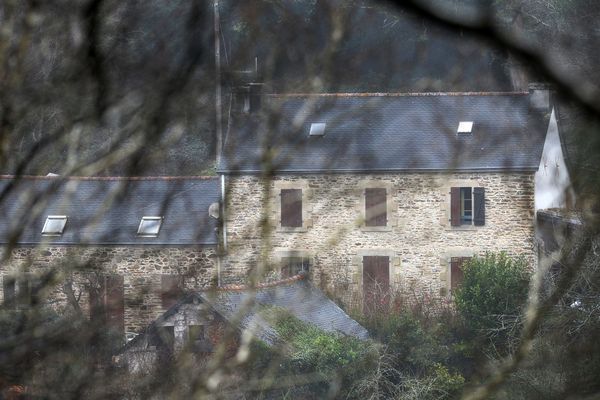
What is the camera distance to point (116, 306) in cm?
205

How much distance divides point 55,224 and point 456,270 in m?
5.68

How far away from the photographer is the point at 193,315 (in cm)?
195

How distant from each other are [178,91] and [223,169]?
0.80 ft

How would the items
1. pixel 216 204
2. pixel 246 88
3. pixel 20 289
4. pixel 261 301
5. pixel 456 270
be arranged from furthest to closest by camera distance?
pixel 456 270, pixel 261 301, pixel 20 289, pixel 216 204, pixel 246 88

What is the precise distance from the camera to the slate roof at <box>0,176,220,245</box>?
79.0 inches

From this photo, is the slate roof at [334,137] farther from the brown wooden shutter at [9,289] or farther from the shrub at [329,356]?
the shrub at [329,356]

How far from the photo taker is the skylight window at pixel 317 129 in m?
1.86

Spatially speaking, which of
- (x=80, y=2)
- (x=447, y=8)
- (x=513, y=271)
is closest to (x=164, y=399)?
(x=80, y=2)

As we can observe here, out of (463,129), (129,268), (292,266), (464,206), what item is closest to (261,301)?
(292,266)

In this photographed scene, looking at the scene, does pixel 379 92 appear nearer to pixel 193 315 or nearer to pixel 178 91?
pixel 178 91

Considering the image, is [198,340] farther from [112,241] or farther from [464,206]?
[464,206]

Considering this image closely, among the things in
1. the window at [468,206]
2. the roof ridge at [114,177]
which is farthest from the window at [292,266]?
the window at [468,206]

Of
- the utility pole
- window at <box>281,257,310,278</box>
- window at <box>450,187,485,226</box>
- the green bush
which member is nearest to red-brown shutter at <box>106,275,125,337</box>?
the utility pole

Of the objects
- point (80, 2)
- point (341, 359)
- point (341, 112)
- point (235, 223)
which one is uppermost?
point (80, 2)
